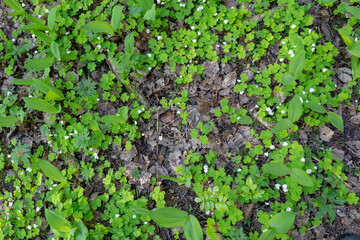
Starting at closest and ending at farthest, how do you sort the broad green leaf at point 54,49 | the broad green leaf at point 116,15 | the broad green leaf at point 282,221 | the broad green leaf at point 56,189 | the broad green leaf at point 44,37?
the broad green leaf at point 282,221
the broad green leaf at point 56,189
the broad green leaf at point 116,15
the broad green leaf at point 54,49
the broad green leaf at point 44,37

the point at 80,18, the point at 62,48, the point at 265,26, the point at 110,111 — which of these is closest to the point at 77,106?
the point at 110,111

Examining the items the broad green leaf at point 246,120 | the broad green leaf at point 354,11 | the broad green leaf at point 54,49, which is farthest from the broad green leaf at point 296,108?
the broad green leaf at point 54,49

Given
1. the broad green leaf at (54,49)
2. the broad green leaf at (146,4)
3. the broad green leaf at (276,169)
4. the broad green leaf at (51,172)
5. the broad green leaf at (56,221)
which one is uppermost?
the broad green leaf at (146,4)

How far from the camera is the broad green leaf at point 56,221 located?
236 centimetres

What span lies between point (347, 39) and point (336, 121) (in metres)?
0.73

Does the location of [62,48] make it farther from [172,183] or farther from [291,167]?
[291,167]

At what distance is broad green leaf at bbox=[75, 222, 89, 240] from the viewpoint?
95.0 inches

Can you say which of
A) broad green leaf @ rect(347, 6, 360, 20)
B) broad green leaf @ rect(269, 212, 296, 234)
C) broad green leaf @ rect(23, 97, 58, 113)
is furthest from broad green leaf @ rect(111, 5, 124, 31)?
broad green leaf @ rect(269, 212, 296, 234)

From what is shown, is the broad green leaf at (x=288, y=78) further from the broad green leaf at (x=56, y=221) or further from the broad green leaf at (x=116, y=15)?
the broad green leaf at (x=56, y=221)

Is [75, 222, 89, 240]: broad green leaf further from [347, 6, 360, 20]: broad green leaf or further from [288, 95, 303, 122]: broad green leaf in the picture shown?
[347, 6, 360, 20]: broad green leaf

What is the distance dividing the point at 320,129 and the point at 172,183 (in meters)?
1.44

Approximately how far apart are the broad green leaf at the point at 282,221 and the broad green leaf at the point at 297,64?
3.87 feet

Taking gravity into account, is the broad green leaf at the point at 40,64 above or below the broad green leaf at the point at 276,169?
above

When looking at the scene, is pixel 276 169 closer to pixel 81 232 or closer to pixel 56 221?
pixel 81 232
